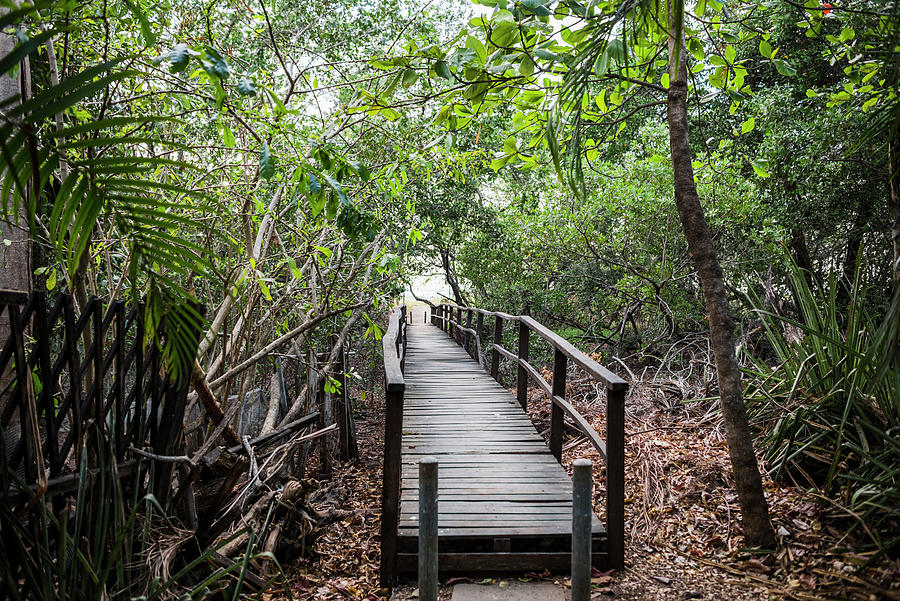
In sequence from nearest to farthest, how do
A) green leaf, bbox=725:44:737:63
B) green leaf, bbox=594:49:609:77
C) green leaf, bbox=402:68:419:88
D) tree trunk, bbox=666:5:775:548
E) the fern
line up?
the fern < green leaf, bbox=594:49:609:77 < green leaf, bbox=402:68:419:88 < tree trunk, bbox=666:5:775:548 < green leaf, bbox=725:44:737:63

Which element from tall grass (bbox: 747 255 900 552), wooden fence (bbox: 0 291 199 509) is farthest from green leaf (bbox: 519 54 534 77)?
wooden fence (bbox: 0 291 199 509)

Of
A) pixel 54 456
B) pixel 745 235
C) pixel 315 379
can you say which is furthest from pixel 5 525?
pixel 745 235

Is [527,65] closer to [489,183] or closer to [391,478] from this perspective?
[391,478]

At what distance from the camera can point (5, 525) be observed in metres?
1.81

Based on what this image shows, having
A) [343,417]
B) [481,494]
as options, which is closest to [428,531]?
[481,494]

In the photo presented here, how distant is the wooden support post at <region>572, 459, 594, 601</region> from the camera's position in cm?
230

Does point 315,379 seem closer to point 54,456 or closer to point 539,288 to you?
point 54,456

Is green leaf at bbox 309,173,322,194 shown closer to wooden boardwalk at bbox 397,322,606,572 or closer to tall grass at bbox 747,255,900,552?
wooden boardwalk at bbox 397,322,606,572

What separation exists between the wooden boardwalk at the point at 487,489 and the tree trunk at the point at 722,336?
0.86 m

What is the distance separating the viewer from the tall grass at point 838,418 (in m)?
2.77

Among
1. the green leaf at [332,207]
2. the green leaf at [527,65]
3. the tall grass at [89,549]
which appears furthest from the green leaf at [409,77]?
the tall grass at [89,549]

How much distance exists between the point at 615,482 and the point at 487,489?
1.00m

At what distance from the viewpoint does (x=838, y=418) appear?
11.8 ft

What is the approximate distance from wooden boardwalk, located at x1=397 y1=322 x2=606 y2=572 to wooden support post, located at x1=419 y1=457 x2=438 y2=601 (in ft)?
2.64
